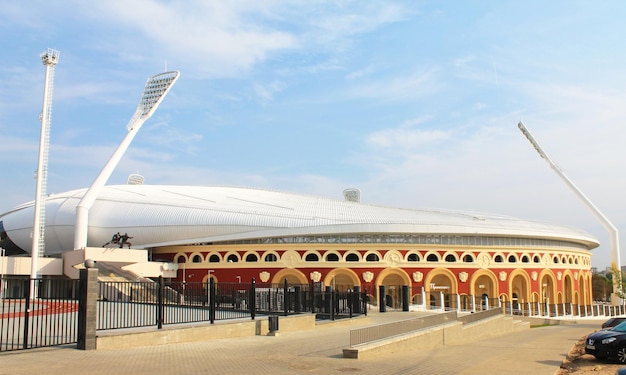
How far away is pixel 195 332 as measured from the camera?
63.0 feet

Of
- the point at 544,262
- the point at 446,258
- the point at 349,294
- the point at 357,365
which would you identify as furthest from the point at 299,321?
the point at 544,262

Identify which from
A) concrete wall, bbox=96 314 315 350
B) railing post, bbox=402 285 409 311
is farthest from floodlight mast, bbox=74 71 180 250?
concrete wall, bbox=96 314 315 350

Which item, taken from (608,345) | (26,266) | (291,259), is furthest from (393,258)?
(608,345)

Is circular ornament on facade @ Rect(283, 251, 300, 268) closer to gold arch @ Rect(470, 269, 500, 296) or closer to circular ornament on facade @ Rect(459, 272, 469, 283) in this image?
circular ornament on facade @ Rect(459, 272, 469, 283)

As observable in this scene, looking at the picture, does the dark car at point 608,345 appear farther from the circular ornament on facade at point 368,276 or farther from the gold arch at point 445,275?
the gold arch at point 445,275

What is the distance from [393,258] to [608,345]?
36.2m

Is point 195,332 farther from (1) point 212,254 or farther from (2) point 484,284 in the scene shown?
(2) point 484,284

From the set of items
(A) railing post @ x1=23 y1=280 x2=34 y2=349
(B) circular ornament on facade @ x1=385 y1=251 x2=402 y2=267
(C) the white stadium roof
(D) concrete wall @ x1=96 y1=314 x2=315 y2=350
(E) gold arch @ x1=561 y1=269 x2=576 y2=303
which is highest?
(C) the white stadium roof

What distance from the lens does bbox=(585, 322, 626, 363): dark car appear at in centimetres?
1700

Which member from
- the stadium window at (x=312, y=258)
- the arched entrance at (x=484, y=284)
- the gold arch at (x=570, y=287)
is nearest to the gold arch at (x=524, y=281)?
the arched entrance at (x=484, y=284)

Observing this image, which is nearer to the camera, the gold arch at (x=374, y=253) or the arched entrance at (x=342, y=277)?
the arched entrance at (x=342, y=277)

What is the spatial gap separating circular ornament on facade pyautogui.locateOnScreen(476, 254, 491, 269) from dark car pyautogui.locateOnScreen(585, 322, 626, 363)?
124ft

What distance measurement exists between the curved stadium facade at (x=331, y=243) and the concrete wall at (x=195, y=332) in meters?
26.0

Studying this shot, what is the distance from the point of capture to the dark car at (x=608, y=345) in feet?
55.8
